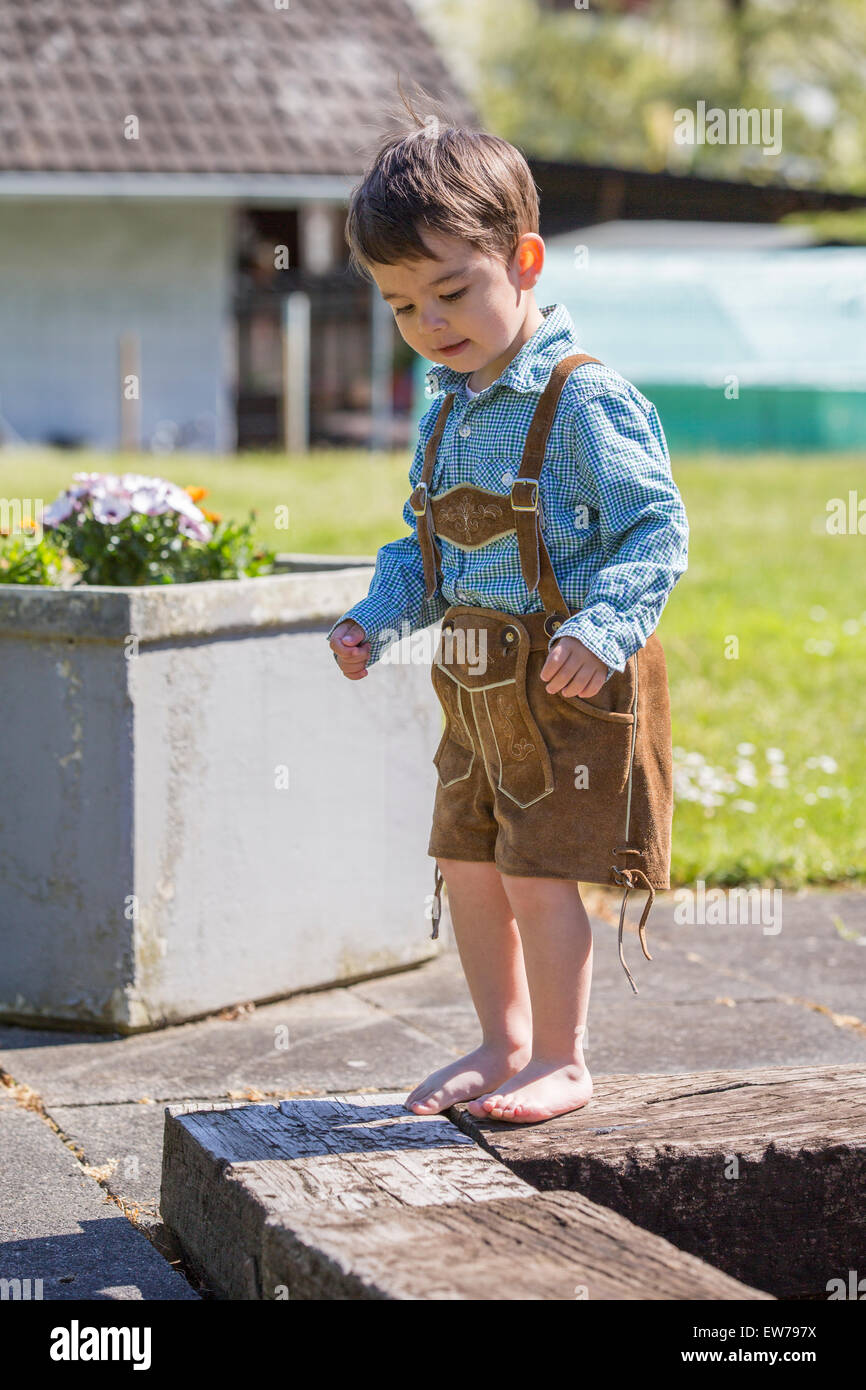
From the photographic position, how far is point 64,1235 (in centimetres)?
254

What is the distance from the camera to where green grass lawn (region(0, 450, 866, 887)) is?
5.09m

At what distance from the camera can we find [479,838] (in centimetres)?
262

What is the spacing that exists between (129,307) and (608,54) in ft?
69.7

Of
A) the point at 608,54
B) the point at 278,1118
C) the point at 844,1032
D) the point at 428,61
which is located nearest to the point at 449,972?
the point at 844,1032

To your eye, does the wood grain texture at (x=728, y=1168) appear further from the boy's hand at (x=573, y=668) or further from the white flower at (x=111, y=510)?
Result: the white flower at (x=111, y=510)

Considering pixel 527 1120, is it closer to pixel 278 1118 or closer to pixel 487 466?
pixel 278 1118

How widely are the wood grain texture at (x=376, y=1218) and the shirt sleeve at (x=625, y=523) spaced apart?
0.73m

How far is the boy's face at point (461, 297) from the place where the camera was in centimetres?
243

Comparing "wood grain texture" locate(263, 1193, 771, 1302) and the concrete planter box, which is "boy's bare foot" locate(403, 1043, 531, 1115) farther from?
the concrete planter box

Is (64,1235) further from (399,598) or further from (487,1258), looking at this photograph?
(399,598)

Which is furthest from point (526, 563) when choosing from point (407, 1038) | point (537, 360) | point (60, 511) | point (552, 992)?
point (60, 511)

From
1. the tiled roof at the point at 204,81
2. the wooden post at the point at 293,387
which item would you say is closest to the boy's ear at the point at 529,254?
the wooden post at the point at 293,387

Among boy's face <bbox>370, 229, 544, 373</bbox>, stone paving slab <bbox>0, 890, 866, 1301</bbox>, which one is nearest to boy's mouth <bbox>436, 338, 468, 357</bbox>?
boy's face <bbox>370, 229, 544, 373</bbox>

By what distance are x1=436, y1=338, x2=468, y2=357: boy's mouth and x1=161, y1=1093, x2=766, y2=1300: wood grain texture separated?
117 cm
